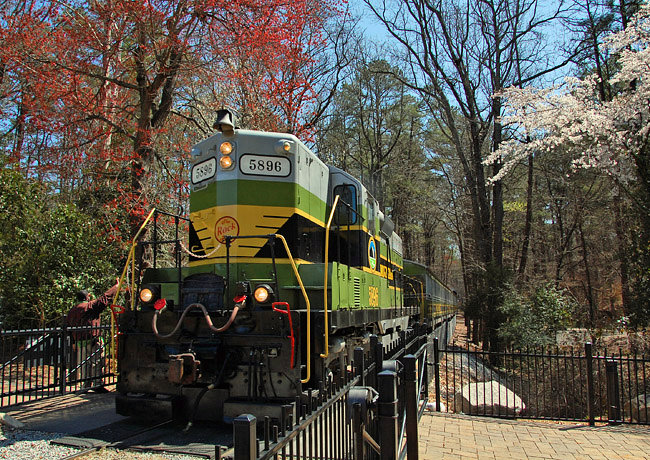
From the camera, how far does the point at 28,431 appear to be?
5.33 metres

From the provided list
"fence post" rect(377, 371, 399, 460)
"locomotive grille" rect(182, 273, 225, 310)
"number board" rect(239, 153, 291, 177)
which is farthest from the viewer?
"number board" rect(239, 153, 291, 177)

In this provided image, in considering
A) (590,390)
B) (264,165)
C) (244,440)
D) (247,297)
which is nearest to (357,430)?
(244,440)

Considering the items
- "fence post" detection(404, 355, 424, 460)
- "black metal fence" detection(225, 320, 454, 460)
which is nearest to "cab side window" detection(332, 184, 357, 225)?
"black metal fence" detection(225, 320, 454, 460)

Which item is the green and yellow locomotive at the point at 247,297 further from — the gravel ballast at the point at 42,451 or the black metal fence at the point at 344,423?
the black metal fence at the point at 344,423

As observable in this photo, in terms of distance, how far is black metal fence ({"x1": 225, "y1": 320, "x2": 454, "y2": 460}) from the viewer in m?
1.81

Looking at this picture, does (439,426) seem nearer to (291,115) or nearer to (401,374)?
(401,374)

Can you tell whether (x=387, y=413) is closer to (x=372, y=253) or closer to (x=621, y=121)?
(x=372, y=253)

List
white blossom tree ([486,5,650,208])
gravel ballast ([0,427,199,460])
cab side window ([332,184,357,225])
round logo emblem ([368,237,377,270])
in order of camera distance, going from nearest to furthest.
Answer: gravel ballast ([0,427,199,460])
cab side window ([332,184,357,225])
round logo emblem ([368,237,377,270])
white blossom tree ([486,5,650,208])

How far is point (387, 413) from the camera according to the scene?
2.97 m

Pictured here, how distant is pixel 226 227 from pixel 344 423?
3703mm

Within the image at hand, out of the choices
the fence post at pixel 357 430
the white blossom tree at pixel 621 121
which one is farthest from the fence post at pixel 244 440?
the white blossom tree at pixel 621 121

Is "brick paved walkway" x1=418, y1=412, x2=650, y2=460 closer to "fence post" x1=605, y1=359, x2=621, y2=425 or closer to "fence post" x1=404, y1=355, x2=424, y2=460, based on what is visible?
"fence post" x1=605, y1=359, x2=621, y2=425

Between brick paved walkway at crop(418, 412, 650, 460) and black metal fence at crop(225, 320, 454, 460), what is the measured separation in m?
1.86

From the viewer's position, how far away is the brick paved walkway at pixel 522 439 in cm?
546
